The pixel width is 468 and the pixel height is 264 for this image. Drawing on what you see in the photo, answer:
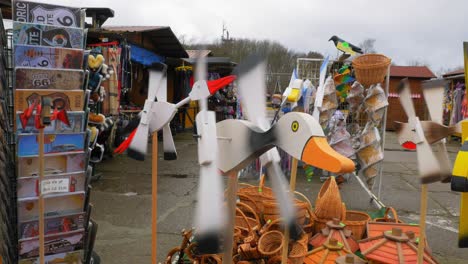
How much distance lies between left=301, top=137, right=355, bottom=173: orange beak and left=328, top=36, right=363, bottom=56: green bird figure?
363 cm

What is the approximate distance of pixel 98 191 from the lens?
17.7 feet

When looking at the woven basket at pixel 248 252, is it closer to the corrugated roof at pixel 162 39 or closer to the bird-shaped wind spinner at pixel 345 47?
the bird-shaped wind spinner at pixel 345 47

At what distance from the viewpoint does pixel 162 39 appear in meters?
9.80

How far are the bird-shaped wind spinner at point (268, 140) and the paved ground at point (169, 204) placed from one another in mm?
1948

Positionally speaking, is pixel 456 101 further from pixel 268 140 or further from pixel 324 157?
pixel 324 157

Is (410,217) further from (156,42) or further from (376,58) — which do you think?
(156,42)

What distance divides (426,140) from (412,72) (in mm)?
16611

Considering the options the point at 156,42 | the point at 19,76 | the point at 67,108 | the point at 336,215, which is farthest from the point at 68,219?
the point at 156,42

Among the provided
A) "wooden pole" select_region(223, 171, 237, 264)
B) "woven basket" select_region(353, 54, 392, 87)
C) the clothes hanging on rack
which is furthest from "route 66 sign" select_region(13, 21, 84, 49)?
the clothes hanging on rack

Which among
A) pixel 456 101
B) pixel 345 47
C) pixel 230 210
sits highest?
pixel 345 47

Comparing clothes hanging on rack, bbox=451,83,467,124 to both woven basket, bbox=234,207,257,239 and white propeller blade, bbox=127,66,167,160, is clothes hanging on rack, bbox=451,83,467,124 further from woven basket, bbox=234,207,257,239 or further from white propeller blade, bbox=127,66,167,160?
white propeller blade, bbox=127,66,167,160

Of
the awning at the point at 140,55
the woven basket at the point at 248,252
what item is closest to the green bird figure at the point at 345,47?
the woven basket at the point at 248,252

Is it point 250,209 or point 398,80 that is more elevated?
point 398,80

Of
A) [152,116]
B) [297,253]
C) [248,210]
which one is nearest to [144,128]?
[152,116]
